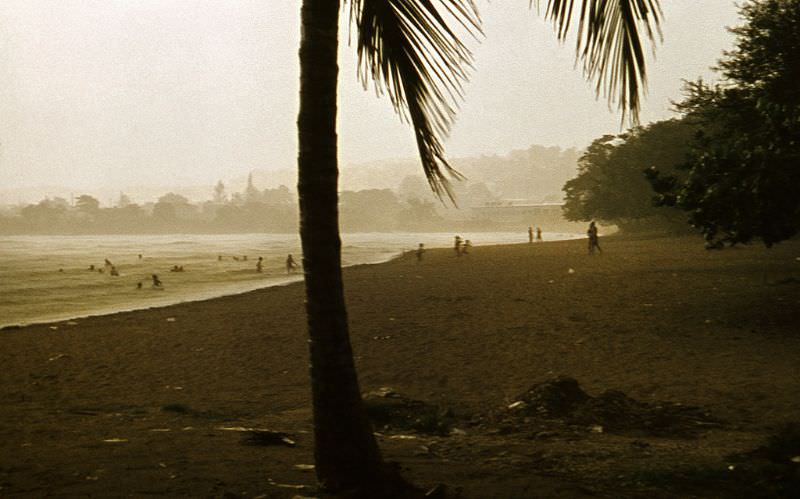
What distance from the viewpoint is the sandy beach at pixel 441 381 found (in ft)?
14.4

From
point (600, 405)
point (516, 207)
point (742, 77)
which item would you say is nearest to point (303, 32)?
point (600, 405)

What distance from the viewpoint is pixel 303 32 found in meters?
3.39

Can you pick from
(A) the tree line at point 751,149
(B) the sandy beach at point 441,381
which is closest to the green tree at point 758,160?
(A) the tree line at point 751,149

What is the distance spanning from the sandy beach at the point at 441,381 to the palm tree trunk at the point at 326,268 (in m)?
0.45

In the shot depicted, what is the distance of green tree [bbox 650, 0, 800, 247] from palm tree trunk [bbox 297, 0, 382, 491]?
30.1ft

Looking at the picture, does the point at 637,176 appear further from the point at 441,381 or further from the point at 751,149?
the point at 441,381

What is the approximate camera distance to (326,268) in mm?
3406

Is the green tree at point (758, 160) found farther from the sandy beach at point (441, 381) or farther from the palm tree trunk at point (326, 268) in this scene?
the palm tree trunk at point (326, 268)

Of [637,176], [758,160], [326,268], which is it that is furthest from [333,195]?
[637,176]

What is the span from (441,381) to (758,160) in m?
6.60

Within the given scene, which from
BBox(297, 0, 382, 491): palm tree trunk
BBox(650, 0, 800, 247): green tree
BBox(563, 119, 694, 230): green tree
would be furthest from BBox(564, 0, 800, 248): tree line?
BBox(563, 119, 694, 230): green tree

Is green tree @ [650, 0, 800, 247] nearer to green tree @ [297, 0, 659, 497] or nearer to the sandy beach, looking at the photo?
the sandy beach

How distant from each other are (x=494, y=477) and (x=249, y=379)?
21.5 ft

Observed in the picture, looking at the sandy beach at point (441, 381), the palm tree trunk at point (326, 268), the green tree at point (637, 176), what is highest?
the green tree at point (637, 176)
